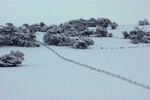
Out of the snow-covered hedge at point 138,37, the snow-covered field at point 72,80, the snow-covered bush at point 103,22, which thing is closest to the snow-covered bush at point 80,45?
the snow-covered hedge at point 138,37

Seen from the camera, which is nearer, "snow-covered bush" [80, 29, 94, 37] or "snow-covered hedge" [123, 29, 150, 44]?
"snow-covered hedge" [123, 29, 150, 44]

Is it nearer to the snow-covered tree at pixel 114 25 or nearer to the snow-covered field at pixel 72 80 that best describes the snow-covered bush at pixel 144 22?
the snow-covered tree at pixel 114 25

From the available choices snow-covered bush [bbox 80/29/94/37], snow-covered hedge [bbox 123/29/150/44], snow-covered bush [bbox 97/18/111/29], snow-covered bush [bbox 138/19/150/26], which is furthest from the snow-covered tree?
snow-covered hedge [bbox 123/29/150/44]

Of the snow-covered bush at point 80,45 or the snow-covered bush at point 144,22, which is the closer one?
the snow-covered bush at point 80,45

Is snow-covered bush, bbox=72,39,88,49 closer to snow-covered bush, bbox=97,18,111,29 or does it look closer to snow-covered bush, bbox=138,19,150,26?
snow-covered bush, bbox=97,18,111,29

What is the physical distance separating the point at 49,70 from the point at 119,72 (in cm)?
416

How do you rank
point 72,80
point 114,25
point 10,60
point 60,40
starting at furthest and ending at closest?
point 114,25 < point 60,40 < point 10,60 < point 72,80

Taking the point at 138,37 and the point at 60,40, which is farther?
the point at 138,37

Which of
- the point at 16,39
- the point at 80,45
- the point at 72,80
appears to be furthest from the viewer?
the point at 16,39

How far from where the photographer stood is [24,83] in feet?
70.4

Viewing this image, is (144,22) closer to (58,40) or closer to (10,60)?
(58,40)

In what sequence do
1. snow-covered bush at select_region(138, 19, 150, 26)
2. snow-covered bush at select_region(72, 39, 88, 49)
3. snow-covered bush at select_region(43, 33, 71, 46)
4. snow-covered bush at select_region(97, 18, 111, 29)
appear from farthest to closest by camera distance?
snow-covered bush at select_region(138, 19, 150, 26) < snow-covered bush at select_region(97, 18, 111, 29) < snow-covered bush at select_region(43, 33, 71, 46) < snow-covered bush at select_region(72, 39, 88, 49)

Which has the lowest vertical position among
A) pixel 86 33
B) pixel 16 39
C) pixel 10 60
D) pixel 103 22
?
pixel 10 60

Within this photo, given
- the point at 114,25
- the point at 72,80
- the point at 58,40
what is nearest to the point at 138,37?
the point at 58,40
